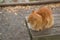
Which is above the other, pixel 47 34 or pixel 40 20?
pixel 40 20

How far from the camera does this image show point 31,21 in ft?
5.41

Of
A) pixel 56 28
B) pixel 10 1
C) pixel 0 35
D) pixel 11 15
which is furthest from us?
pixel 10 1

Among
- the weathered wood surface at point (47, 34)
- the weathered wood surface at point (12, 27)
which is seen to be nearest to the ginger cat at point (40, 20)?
the weathered wood surface at point (47, 34)

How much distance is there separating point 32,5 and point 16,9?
0.35 meters

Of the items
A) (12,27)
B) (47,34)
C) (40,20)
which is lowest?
(12,27)

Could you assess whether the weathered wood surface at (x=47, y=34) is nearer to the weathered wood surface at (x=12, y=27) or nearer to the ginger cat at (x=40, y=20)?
the ginger cat at (x=40, y=20)

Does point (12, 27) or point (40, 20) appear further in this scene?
point (12, 27)

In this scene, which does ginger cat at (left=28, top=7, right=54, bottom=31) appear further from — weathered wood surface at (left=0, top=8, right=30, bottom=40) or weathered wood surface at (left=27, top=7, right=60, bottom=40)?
weathered wood surface at (left=0, top=8, right=30, bottom=40)

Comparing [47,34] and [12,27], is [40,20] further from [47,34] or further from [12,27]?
[12,27]

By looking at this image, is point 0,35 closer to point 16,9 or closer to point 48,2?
point 16,9

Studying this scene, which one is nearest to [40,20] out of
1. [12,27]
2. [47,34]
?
[47,34]

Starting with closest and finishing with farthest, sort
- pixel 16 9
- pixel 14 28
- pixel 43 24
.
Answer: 1. pixel 43 24
2. pixel 14 28
3. pixel 16 9

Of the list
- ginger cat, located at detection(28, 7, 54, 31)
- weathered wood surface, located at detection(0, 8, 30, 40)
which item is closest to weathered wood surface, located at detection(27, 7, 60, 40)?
ginger cat, located at detection(28, 7, 54, 31)

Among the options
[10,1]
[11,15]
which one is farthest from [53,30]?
[10,1]
